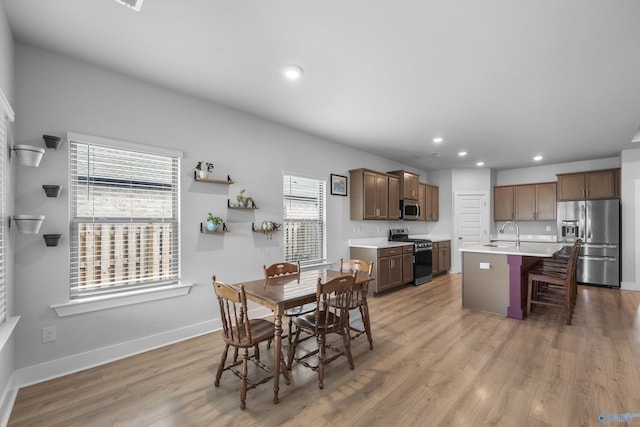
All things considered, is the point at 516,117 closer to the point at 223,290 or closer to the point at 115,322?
the point at 223,290

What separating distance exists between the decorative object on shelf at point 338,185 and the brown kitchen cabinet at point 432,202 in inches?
112

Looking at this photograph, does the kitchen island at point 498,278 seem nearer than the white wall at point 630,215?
Yes

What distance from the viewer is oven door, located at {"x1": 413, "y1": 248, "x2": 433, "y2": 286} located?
5816 mm

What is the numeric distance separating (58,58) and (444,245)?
7280 mm

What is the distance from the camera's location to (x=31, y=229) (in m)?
2.20

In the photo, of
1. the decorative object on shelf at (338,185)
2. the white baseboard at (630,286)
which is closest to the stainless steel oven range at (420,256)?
the decorative object on shelf at (338,185)

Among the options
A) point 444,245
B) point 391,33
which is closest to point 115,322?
point 391,33

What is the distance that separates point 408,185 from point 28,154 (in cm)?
578

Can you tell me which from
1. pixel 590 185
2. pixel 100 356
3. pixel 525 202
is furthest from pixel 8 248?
pixel 590 185

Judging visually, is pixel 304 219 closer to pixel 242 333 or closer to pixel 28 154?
pixel 242 333

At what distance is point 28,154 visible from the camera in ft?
7.16

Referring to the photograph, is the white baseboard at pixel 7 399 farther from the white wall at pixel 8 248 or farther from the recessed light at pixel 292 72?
the recessed light at pixel 292 72

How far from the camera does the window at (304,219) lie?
4.29 m

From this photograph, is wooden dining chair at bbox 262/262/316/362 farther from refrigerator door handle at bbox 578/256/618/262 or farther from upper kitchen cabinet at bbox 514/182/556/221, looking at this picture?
upper kitchen cabinet at bbox 514/182/556/221
